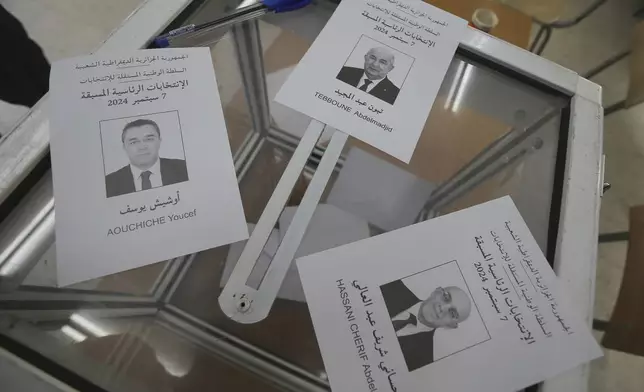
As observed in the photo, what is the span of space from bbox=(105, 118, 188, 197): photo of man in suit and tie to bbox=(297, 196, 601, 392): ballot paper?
170mm

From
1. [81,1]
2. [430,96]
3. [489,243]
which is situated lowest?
[489,243]

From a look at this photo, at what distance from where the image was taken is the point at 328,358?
44 cm

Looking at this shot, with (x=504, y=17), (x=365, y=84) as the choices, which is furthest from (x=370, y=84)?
(x=504, y=17)

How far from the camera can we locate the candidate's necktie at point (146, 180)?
0.50m

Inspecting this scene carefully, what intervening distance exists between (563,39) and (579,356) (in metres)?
1.37

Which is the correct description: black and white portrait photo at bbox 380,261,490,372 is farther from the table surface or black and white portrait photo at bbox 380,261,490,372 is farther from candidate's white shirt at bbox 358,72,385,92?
the table surface

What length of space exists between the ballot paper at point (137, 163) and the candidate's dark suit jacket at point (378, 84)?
0.16 m

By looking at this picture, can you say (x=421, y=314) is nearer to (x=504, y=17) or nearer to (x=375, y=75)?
(x=375, y=75)

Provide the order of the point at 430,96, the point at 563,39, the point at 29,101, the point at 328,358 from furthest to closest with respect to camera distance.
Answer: the point at 563,39 → the point at 29,101 → the point at 430,96 → the point at 328,358

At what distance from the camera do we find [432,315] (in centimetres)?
46

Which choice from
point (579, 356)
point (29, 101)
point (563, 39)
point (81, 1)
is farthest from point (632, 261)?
point (81, 1)

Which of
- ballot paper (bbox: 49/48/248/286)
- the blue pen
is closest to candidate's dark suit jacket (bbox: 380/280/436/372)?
ballot paper (bbox: 49/48/248/286)

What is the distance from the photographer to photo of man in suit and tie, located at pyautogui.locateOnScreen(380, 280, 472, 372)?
45 centimetres

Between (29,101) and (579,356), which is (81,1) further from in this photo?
(579,356)
